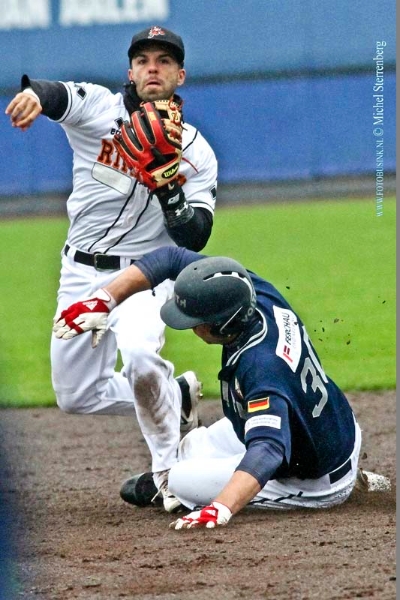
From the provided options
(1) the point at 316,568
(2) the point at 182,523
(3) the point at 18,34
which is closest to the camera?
(1) the point at 316,568

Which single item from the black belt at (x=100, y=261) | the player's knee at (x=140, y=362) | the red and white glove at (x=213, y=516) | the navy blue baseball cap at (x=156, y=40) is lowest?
the red and white glove at (x=213, y=516)

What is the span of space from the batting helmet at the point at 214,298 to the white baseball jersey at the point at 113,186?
1.28 meters

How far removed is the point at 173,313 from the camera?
3873 millimetres

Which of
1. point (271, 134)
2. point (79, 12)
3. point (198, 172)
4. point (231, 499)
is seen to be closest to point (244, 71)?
point (271, 134)

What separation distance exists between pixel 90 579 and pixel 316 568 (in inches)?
28.8

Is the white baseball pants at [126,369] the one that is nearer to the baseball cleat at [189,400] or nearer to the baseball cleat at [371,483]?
the baseball cleat at [189,400]

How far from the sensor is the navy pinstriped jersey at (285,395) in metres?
3.73

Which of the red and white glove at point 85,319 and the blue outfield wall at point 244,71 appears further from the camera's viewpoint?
the blue outfield wall at point 244,71

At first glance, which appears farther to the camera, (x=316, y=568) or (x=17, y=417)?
(x=17, y=417)

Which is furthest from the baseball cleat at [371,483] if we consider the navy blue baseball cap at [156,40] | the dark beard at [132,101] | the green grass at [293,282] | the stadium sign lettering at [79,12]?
the stadium sign lettering at [79,12]

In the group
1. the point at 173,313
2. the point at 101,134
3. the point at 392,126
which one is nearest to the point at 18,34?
the point at 392,126

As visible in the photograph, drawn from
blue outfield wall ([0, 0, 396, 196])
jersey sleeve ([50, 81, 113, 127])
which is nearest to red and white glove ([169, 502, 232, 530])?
jersey sleeve ([50, 81, 113, 127])

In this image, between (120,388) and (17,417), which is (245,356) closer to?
(120,388)

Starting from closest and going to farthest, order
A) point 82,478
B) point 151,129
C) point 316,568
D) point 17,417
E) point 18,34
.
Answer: point 316,568 → point 151,129 → point 82,478 → point 17,417 → point 18,34
